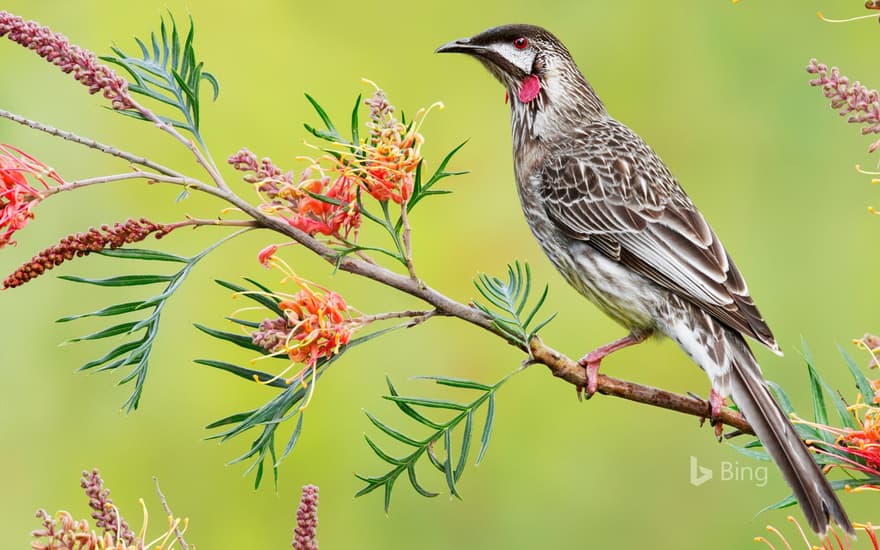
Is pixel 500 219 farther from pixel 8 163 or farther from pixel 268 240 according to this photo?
pixel 8 163

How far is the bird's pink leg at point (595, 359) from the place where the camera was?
2.41m

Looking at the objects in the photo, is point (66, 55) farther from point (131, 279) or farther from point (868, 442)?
point (868, 442)

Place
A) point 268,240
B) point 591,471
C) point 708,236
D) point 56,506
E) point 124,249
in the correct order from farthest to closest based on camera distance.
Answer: point 268,240 < point 591,471 < point 56,506 < point 708,236 < point 124,249

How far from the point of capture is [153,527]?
529 cm

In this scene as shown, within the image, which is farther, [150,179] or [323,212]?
[323,212]

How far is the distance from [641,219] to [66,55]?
2465mm

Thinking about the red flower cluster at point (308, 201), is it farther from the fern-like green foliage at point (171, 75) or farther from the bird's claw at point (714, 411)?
the bird's claw at point (714, 411)

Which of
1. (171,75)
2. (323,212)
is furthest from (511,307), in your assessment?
(171,75)

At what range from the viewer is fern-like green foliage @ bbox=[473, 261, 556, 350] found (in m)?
→ 2.19

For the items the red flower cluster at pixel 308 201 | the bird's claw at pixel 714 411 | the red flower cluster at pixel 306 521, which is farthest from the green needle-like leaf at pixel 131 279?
the bird's claw at pixel 714 411

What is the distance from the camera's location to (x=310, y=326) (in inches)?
86.4

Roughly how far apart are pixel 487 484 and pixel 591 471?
0.52 metres

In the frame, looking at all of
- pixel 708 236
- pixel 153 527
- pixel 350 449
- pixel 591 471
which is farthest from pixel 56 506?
pixel 708 236

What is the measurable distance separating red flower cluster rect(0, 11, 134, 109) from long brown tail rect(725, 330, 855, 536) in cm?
Answer: 146
